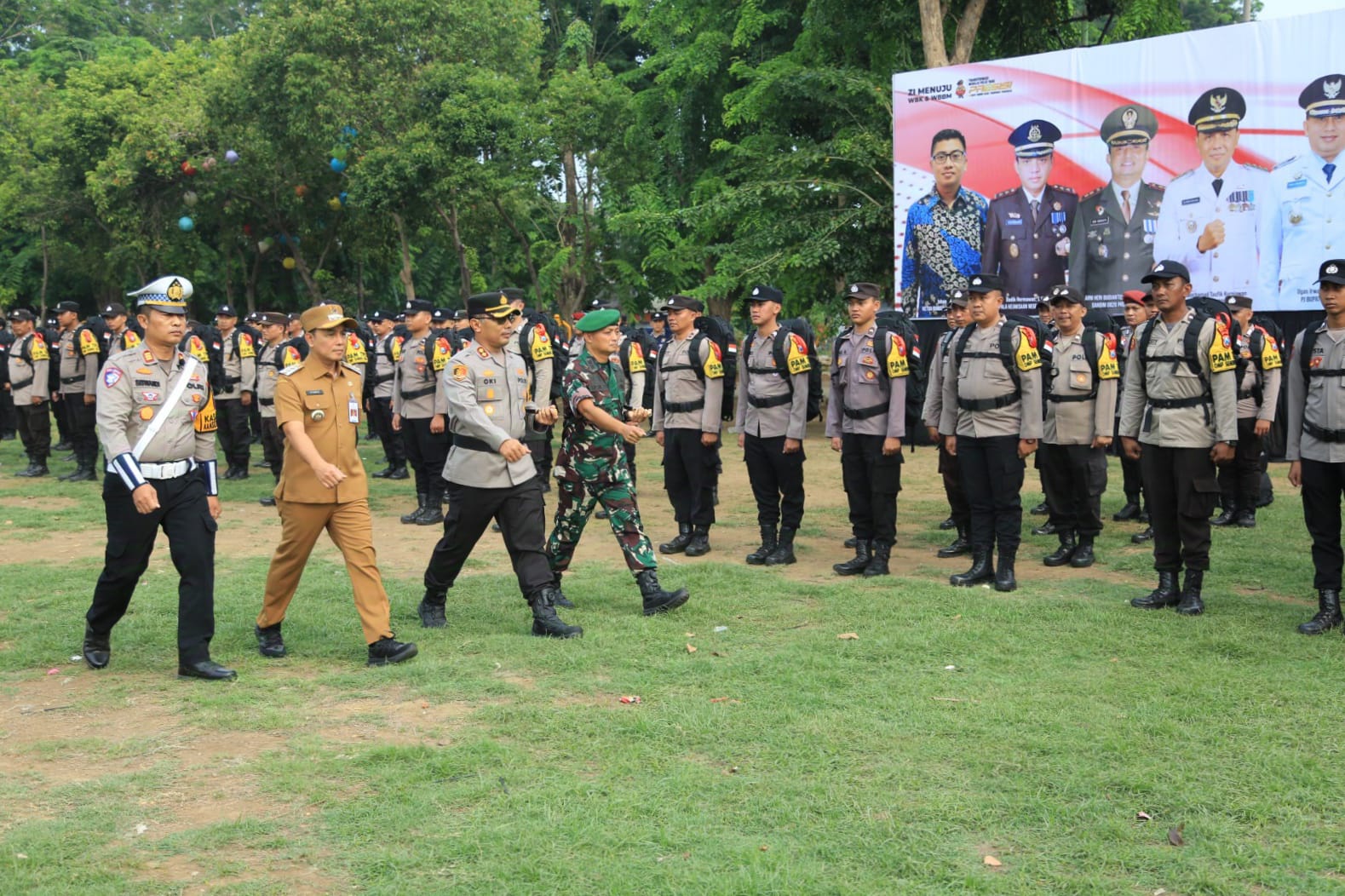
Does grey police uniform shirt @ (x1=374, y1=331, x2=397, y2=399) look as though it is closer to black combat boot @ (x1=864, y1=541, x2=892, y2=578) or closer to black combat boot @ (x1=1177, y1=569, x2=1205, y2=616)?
black combat boot @ (x1=864, y1=541, x2=892, y2=578)

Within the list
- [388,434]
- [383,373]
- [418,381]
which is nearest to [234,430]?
[388,434]

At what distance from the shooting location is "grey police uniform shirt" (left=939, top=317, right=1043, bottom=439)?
806cm

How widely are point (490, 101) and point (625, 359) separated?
1242cm

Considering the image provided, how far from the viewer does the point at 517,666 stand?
6539 mm

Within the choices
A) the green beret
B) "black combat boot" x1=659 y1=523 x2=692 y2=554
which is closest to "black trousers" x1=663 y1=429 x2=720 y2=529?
"black combat boot" x1=659 y1=523 x2=692 y2=554

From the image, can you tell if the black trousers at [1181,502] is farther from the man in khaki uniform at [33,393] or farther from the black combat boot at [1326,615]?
the man in khaki uniform at [33,393]

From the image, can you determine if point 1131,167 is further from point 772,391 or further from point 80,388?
point 80,388

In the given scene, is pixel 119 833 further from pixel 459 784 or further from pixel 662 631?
pixel 662 631

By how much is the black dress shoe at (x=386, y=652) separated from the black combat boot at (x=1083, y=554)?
5198mm

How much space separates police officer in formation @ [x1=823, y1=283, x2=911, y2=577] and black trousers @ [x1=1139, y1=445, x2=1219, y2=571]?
1.74m

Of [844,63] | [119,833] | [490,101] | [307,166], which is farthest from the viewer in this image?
[307,166]

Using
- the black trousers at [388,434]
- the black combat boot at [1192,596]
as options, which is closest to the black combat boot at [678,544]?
the black combat boot at [1192,596]

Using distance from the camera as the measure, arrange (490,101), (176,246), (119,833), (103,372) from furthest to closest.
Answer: (176,246) < (490,101) < (103,372) < (119,833)

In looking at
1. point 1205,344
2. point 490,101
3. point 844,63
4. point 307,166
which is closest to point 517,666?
point 1205,344
